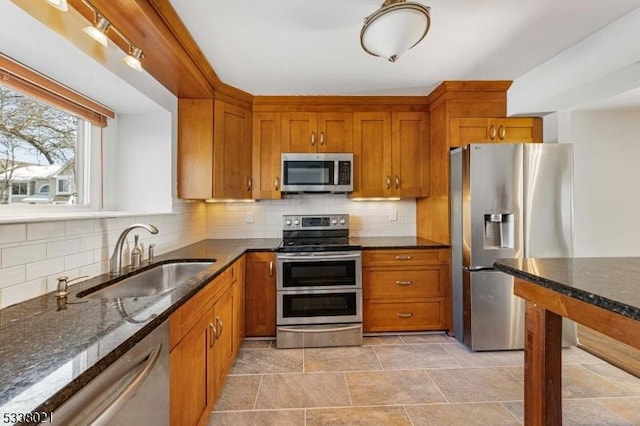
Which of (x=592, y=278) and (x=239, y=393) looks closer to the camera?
(x=592, y=278)

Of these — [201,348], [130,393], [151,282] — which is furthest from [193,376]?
[151,282]

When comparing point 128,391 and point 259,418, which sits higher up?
point 128,391

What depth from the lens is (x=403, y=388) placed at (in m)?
1.98

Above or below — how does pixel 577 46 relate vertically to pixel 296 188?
above

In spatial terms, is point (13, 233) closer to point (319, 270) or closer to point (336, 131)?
point (319, 270)

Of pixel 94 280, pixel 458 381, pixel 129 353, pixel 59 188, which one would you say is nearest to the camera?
pixel 129 353

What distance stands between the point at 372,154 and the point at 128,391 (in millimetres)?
2655

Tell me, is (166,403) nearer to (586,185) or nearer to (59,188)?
(59,188)

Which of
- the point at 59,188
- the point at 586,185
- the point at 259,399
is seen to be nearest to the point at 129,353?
the point at 259,399

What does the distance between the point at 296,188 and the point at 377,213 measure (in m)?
0.99

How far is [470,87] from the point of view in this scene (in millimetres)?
2648

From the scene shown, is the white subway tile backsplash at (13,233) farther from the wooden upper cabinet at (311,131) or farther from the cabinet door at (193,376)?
the wooden upper cabinet at (311,131)

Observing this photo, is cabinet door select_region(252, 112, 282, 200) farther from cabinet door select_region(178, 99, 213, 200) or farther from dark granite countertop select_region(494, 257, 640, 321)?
dark granite countertop select_region(494, 257, 640, 321)

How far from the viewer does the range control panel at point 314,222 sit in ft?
10.0
